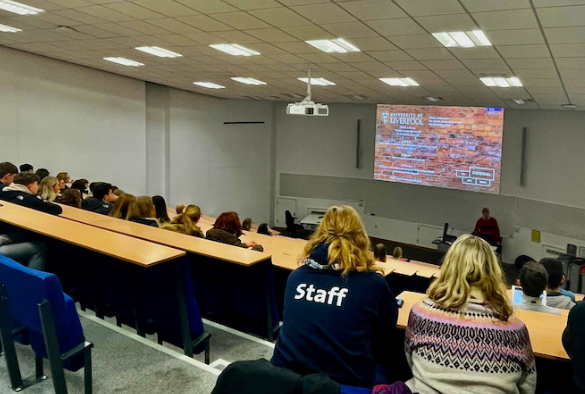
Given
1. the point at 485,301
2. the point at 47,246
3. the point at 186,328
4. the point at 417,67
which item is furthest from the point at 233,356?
the point at 417,67

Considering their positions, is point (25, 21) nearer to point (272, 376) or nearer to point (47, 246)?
point (47, 246)

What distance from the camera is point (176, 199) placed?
11.8 m

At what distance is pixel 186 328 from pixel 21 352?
995 mm

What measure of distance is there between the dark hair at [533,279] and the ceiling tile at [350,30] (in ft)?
8.23

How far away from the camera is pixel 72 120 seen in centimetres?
912

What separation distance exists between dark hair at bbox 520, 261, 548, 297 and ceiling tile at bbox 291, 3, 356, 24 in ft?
7.95

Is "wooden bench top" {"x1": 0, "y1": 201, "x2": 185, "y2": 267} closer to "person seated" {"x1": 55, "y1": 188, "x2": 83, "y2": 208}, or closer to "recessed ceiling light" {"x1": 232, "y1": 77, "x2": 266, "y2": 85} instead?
"person seated" {"x1": 55, "y1": 188, "x2": 83, "y2": 208}

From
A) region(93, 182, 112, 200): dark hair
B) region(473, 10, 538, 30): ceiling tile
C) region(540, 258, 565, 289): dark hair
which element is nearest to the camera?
region(540, 258, 565, 289): dark hair

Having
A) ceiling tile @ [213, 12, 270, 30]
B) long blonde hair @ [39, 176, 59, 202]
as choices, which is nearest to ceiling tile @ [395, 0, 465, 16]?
ceiling tile @ [213, 12, 270, 30]

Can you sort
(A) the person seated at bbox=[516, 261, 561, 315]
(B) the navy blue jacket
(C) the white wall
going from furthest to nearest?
1. (C) the white wall
2. (A) the person seated at bbox=[516, 261, 561, 315]
3. (B) the navy blue jacket

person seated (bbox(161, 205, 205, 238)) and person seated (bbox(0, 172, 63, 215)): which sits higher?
person seated (bbox(0, 172, 63, 215))

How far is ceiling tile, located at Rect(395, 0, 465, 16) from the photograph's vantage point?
3.67 meters

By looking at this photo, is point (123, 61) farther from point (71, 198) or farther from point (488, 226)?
point (488, 226)

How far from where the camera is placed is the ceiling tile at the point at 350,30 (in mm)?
4531
